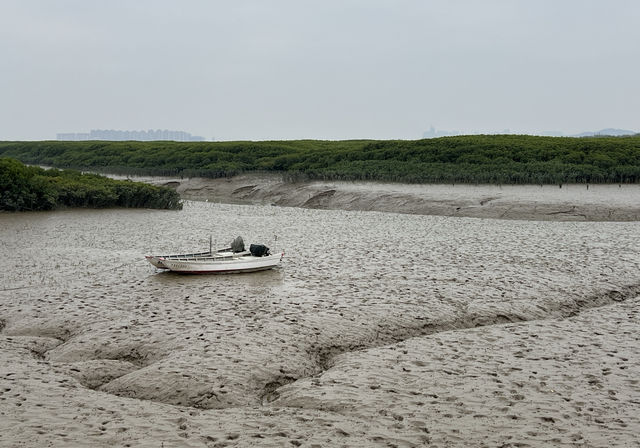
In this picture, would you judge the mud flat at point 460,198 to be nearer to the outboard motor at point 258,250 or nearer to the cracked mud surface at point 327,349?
the cracked mud surface at point 327,349

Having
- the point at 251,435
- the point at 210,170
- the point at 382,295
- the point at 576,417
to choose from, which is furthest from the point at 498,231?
the point at 210,170

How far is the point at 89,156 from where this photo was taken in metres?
97.2

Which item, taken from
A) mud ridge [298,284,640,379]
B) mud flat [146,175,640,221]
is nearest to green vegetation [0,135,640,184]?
mud flat [146,175,640,221]

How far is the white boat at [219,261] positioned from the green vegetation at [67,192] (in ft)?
59.8

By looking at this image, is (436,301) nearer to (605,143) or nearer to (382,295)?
(382,295)

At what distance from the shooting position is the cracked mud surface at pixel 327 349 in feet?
28.5

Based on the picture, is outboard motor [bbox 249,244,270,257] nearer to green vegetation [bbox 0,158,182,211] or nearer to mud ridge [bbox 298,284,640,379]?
mud ridge [bbox 298,284,640,379]

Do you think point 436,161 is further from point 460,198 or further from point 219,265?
point 219,265

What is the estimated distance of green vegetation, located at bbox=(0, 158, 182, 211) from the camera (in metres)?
33.7

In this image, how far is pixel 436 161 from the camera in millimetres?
59375

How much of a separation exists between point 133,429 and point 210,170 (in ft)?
196

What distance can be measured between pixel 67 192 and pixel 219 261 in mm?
21060

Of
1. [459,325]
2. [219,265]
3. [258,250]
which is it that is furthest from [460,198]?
[459,325]

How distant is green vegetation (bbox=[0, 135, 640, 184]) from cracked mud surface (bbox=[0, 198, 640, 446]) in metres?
27.3
